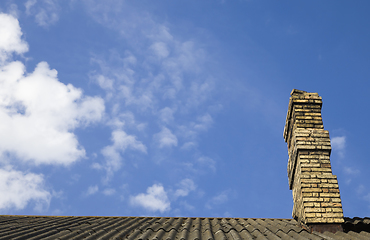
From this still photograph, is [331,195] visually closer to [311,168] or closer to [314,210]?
[314,210]

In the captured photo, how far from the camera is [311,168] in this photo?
6.38 m

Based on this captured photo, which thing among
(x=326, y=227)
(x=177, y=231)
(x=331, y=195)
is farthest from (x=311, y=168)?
(x=177, y=231)

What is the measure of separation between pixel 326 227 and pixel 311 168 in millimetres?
1124

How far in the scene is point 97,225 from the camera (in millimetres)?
6543

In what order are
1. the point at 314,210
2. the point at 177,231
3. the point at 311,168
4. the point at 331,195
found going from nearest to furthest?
the point at 177,231, the point at 314,210, the point at 331,195, the point at 311,168

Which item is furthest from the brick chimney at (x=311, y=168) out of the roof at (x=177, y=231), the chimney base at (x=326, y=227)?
the roof at (x=177, y=231)

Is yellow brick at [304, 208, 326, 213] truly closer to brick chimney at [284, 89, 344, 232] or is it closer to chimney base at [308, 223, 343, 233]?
brick chimney at [284, 89, 344, 232]

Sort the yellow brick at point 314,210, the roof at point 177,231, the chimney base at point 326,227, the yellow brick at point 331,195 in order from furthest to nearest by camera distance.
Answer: the yellow brick at point 331,195 < the yellow brick at point 314,210 < the chimney base at point 326,227 < the roof at point 177,231

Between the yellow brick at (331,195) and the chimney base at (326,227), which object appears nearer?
the chimney base at (326,227)

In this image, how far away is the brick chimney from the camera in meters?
5.88

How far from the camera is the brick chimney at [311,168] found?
5.88 meters

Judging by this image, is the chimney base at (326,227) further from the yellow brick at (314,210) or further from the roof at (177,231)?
the yellow brick at (314,210)

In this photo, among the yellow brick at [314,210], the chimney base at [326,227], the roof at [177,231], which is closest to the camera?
the roof at [177,231]

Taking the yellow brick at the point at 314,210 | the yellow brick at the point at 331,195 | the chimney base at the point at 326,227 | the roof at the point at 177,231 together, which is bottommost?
the roof at the point at 177,231
